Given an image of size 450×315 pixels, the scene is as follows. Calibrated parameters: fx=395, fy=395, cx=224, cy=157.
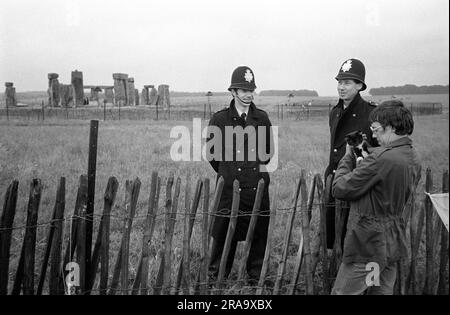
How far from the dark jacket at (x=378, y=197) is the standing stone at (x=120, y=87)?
28.0m

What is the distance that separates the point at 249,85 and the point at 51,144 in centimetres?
961

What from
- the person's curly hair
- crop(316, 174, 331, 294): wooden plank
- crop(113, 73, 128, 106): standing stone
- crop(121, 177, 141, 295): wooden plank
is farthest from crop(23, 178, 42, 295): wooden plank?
crop(113, 73, 128, 106): standing stone

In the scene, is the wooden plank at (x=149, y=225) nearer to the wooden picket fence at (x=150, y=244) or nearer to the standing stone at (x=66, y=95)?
the wooden picket fence at (x=150, y=244)

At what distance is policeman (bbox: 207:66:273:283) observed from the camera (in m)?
3.81

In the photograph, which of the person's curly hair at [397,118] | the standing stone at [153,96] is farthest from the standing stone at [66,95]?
the person's curly hair at [397,118]

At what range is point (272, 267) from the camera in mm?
4367

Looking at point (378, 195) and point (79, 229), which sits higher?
point (378, 195)

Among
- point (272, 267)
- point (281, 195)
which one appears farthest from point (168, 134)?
point (272, 267)

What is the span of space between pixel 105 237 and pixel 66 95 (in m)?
24.5

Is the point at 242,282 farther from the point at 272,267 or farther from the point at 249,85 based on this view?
the point at 249,85

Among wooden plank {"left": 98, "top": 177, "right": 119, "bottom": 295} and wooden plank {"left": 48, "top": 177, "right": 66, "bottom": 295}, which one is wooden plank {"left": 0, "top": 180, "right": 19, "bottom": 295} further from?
wooden plank {"left": 98, "top": 177, "right": 119, "bottom": 295}

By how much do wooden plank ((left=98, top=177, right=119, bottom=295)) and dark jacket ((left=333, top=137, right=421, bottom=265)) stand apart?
171cm

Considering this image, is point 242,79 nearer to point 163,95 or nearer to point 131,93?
point 163,95

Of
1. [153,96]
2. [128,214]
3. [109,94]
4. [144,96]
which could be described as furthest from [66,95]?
[128,214]
